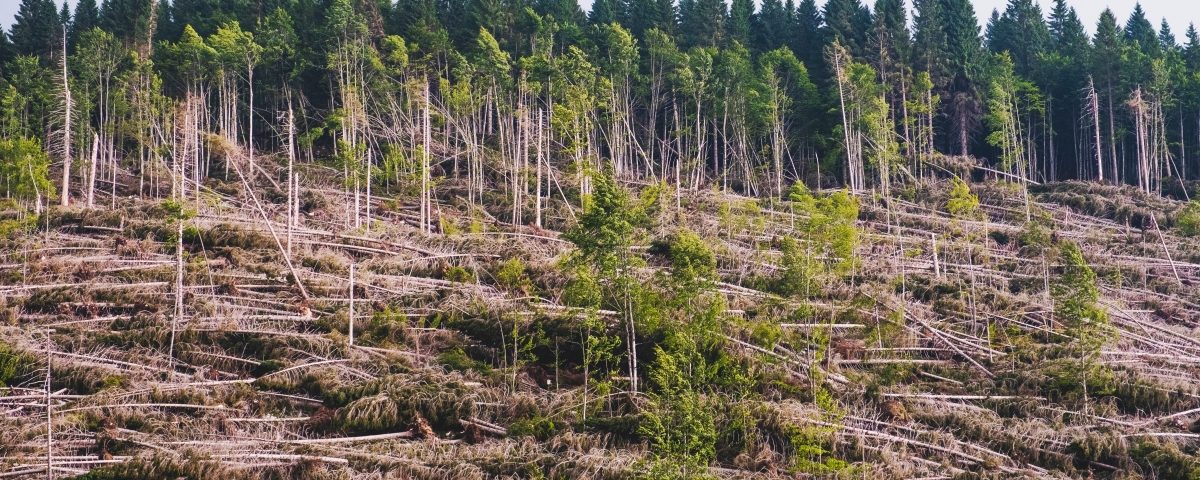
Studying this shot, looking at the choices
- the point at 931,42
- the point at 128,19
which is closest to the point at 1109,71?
the point at 931,42

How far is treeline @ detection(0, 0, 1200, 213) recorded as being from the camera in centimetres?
4297

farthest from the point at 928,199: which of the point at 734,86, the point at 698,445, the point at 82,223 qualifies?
the point at 82,223

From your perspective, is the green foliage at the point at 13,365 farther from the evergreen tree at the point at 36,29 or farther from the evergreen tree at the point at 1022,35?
the evergreen tree at the point at 1022,35

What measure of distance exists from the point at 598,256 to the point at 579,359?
11.6 feet

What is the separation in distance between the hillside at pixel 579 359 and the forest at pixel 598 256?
A: 4.1 inches

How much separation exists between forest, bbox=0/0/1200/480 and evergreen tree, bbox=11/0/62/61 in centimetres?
33

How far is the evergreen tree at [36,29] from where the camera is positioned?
55.8 metres

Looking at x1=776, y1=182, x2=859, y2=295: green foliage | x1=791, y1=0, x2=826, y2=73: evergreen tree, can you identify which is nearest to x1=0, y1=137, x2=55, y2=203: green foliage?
x1=776, y1=182, x2=859, y2=295: green foliage

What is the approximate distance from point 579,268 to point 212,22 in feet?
154

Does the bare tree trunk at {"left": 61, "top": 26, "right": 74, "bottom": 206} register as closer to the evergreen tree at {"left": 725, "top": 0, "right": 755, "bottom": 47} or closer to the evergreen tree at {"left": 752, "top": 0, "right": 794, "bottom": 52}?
the evergreen tree at {"left": 725, "top": 0, "right": 755, "bottom": 47}

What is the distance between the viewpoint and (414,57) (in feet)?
167

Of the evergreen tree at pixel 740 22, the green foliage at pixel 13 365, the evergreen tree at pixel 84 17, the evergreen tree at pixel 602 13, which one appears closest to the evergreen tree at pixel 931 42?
the evergreen tree at pixel 740 22

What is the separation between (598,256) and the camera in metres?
19.4

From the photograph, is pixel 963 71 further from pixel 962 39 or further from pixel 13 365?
pixel 13 365
